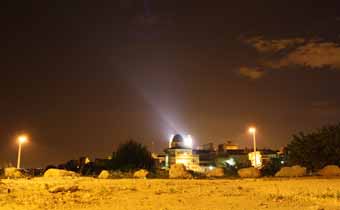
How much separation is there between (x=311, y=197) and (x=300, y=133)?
111 feet

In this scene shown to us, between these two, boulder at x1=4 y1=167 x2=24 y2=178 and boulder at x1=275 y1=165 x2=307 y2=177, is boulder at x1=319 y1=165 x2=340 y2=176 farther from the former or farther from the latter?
boulder at x1=4 y1=167 x2=24 y2=178

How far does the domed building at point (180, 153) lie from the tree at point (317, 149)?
5839cm

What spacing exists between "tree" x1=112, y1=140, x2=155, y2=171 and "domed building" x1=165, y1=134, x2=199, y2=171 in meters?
47.6

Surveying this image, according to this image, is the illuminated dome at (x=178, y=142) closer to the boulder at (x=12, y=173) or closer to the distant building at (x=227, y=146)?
the distant building at (x=227, y=146)

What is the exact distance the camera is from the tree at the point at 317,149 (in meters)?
41.5

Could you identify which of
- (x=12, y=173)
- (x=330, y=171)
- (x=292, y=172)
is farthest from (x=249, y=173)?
(x=12, y=173)

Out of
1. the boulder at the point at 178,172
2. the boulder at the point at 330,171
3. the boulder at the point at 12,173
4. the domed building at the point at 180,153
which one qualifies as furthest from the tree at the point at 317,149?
the domed building at the point at 180,153

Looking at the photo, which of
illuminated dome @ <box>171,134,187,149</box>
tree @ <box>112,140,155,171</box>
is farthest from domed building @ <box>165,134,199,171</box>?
tree @ <box>112,140,155,171</box>

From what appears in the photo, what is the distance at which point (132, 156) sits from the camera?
54.2 meters

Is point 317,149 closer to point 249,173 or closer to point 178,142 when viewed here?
point 249,173

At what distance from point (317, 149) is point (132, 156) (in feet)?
75.2

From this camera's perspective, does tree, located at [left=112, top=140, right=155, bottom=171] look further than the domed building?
No

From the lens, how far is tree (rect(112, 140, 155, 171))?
5322 centimetres

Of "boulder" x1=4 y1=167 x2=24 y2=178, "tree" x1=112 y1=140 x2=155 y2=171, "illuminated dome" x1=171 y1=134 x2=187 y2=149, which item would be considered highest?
"illuminated dome" x1=171 y1=134 x2=187 y2=149
